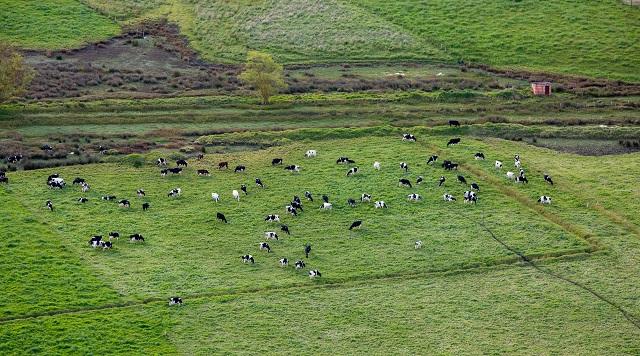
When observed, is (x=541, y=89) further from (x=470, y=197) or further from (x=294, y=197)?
(x=294, y=197)

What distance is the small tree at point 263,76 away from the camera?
108 m

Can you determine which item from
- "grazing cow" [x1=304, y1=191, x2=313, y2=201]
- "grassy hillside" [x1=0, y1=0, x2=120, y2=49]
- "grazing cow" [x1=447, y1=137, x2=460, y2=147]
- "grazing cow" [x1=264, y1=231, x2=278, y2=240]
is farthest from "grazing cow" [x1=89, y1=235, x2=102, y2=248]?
"grassy hillside" [x1=0, y1=0, x2=120, y2=49]

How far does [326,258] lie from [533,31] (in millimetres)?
61535

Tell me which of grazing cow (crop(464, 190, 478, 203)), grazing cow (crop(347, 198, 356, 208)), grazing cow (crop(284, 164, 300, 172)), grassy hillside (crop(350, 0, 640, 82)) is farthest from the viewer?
grassy hillside (crop(350, 0, 640, 82))

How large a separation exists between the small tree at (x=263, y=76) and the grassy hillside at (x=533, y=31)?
24.4m

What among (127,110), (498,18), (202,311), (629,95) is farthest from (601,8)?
(202,311)

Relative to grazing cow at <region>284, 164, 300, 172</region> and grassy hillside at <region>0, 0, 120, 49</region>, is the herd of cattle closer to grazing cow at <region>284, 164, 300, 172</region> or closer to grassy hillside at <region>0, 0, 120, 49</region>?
grazing cow at <region>284, 164, 300, 172</region>

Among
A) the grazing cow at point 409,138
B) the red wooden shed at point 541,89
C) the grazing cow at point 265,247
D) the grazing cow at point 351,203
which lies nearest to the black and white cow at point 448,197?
the grazing cow at point 351,203

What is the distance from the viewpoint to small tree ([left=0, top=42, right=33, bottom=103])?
105 metres

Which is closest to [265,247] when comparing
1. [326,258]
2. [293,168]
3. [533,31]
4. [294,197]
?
[326,258]

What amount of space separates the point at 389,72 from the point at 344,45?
9.15 metres

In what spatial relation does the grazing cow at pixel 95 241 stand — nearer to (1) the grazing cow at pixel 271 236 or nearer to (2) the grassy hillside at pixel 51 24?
(1) the grazing cow at pixel 271 236

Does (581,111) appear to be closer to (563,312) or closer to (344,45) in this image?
(344,45)

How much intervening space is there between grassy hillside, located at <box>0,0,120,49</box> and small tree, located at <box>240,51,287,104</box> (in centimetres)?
2655
